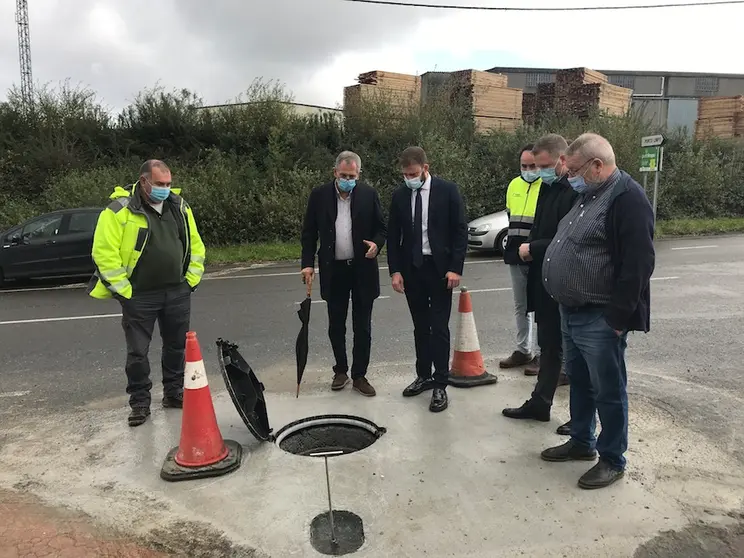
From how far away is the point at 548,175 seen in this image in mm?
3967

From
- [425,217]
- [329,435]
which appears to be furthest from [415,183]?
[329,435]

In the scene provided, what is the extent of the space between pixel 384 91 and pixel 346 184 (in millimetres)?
15360

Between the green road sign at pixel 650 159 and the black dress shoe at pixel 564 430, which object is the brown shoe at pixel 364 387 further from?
the green road sign at pixel 650 159

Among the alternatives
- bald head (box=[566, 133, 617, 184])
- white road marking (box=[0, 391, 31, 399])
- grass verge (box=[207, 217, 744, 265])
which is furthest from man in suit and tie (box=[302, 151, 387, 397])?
grass verge (box=[207, 217, 744, 265])

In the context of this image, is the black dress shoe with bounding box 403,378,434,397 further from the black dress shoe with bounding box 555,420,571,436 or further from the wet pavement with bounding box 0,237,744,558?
the black dress shoe with bounding box 555,420,571,436

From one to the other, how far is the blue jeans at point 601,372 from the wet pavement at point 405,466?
263 millimetres

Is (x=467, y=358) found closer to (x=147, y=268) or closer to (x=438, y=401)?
(x=438, y=401)

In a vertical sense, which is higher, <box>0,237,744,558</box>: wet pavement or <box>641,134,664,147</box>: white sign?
<box>641,134,664,147</box>: white sign

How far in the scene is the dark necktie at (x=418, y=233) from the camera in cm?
427

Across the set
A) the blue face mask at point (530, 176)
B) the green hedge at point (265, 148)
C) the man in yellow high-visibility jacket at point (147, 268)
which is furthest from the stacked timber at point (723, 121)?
the man in yellow high-visibility jacket at point (147, 268)

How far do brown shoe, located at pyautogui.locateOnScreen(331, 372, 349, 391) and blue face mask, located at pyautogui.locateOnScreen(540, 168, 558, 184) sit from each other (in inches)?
89.8

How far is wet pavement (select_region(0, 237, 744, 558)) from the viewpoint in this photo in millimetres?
2727

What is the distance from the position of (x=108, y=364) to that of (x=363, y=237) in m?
3.06

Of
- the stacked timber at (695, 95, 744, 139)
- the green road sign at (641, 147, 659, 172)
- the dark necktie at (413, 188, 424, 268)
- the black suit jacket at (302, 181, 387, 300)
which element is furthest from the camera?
the stacked timber at (695, 95, 744, 139)
